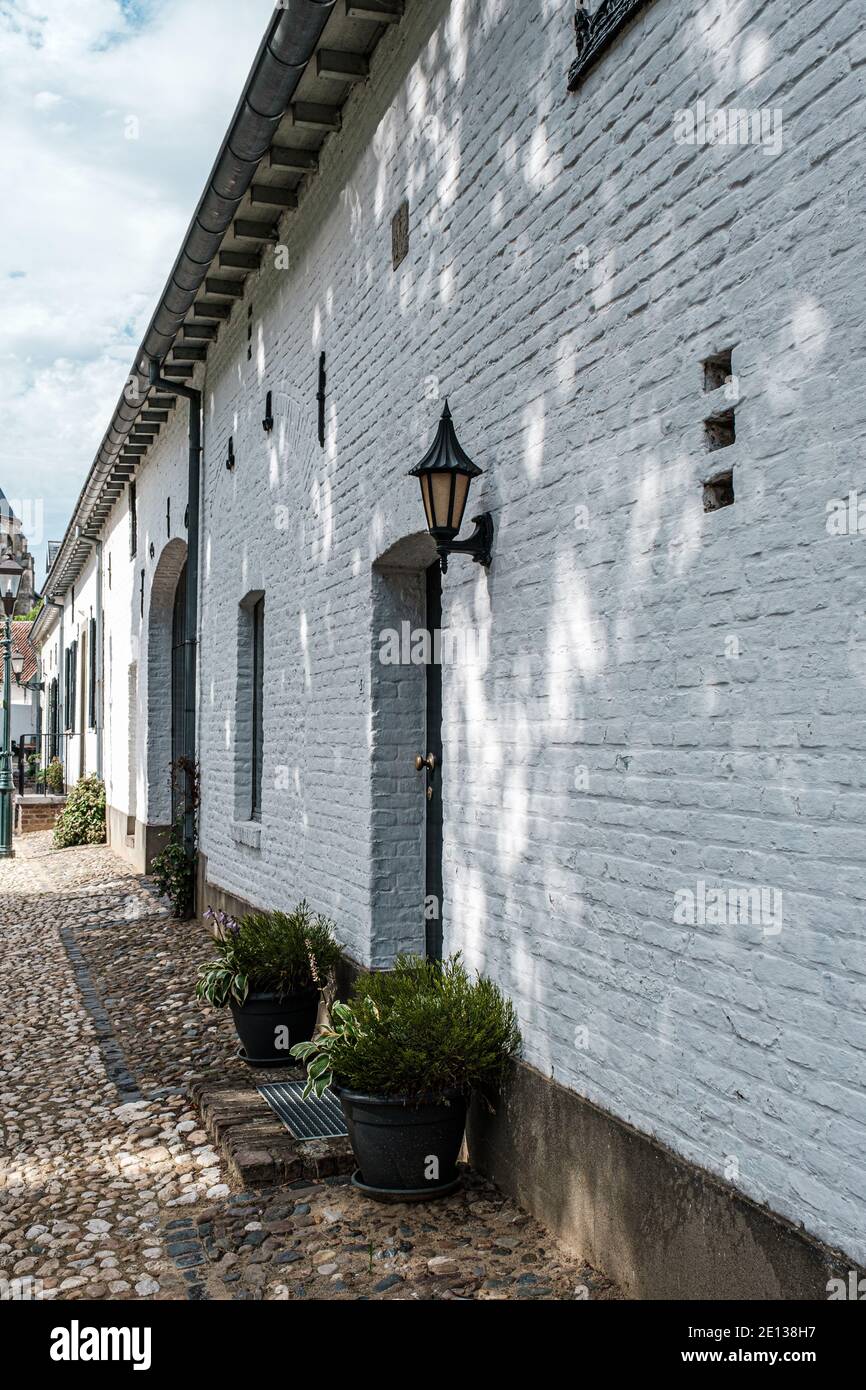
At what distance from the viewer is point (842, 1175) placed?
8.02 ft

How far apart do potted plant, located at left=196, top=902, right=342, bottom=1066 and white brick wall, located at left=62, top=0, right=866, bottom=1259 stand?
23 cm

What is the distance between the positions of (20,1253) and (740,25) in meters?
4.07

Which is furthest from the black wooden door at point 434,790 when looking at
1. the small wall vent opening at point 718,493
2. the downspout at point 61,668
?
the downspout at point 61,668

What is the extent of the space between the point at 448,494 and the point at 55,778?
73.1 feet

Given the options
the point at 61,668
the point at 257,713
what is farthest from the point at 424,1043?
the point at 61,668

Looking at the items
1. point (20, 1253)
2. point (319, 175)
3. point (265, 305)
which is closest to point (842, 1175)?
point (20, 1253)

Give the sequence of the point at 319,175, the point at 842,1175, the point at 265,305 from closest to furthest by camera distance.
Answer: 1. the point at 842,1175
2. the point at 319,175
3. the point at 265,305

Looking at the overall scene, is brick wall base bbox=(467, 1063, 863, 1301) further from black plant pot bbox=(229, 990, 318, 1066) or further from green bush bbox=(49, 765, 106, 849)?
green bush bbox=(49, 765, 106, 849)

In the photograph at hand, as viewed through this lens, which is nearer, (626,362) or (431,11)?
(626,362)

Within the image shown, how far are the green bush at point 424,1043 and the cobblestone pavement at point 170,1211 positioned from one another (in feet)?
1.38

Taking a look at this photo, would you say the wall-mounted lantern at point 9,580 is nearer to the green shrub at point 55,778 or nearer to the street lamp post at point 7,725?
the street lamp post at point 7,725

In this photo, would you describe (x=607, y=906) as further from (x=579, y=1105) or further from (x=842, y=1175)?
(x=842, y=1175)

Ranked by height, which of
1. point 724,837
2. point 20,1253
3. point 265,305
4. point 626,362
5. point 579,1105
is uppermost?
Answer: point 265,305

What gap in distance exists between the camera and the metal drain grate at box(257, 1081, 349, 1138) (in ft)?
15.3
